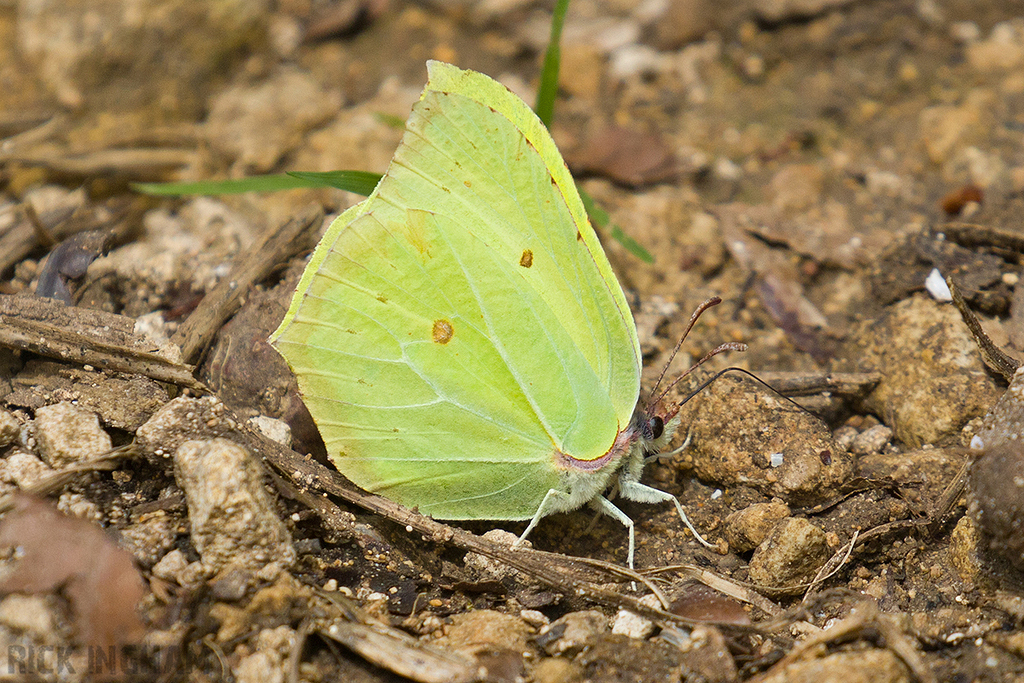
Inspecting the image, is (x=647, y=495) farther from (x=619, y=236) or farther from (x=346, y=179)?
(x=346, y=179)

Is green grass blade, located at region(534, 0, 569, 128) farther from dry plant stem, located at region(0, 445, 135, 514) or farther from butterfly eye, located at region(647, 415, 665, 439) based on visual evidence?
dry plant stem, located at region(0, 445, 135, 514)

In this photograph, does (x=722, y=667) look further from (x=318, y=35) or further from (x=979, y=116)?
(x=318, y=35)

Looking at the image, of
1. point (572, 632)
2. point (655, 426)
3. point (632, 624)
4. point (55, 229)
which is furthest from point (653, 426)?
point (55, 229)

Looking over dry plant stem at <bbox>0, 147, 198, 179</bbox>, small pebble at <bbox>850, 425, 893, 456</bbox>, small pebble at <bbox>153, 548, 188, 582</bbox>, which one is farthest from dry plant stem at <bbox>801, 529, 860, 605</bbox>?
dry plant stem at <bbox>0, 147, 198, 179</bbox>

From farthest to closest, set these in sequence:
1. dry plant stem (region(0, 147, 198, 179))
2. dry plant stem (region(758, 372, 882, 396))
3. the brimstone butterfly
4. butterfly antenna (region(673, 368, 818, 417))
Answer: dry plant stem (region(0, 147, 198, 179)) < dry plant stem (region(758, 372, 882, 396)) < butterfly antenna (region(673, 368, 818, 417)) < the brimstone butterfly

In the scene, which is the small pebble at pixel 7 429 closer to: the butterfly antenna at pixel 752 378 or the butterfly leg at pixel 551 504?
the butterfly leg at pixel 551 504

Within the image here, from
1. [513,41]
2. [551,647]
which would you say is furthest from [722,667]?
[513,41]
